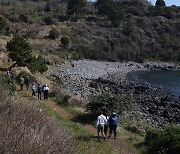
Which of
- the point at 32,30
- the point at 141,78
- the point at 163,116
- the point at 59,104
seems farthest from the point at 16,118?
the point at 32,30

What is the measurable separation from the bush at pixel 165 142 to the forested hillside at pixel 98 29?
57.8 m

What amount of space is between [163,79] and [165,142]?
51.8 m

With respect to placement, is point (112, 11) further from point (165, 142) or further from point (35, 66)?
point (165, 142)

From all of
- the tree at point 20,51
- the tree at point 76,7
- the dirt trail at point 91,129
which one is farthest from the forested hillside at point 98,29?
the dirt trail at point 91,129

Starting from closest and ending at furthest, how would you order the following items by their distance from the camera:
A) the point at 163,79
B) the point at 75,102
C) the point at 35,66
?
the point at 75,102 → the point at 35,66 → the point at 163,79

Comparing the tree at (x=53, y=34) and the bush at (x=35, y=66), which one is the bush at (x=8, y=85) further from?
the tree at (x=53, y=34)

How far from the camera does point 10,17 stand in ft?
290

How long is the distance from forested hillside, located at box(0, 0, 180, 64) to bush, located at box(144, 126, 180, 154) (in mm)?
57846

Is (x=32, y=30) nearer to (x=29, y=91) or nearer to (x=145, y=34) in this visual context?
(x=145, y=34)

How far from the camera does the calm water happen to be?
56.3 metres

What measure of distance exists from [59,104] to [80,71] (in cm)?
3608

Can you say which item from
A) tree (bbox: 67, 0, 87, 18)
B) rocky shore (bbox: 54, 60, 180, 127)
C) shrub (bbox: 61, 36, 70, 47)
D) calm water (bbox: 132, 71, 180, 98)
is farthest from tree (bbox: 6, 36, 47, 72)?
tree (bbox: 67, 0, 87, 18)

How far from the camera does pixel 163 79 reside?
218 ft

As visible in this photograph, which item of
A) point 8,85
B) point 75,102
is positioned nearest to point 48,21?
point 75,102
